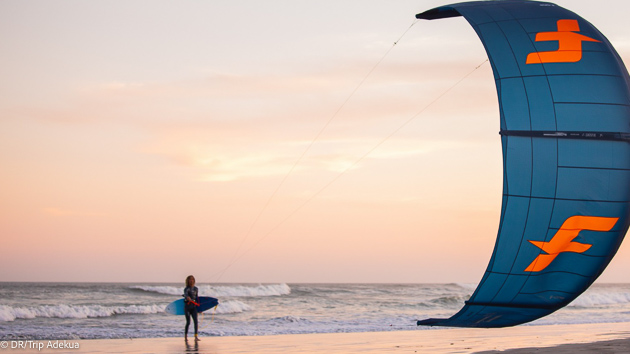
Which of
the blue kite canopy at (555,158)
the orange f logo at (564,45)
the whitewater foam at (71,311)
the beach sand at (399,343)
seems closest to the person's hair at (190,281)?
the beach sand at (399,343)

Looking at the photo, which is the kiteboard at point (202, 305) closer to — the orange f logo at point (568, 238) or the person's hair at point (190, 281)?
the person's hair at point (190, 281)

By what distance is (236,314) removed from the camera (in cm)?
2170

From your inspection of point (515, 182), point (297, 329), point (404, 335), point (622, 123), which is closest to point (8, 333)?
point (297, 329)

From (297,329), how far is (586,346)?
6.86 metres

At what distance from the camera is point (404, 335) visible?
1314cm

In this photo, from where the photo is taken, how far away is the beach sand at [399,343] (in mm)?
10023

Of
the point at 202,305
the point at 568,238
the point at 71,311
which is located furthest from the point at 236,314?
the point at 568,238

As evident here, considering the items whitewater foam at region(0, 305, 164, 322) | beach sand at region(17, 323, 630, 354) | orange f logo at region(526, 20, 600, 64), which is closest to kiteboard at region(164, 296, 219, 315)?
beach sand at region(17, 323, 630, 354)

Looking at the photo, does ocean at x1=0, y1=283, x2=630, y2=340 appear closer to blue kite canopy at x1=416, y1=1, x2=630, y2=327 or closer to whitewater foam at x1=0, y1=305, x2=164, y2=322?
whitewater foam at x1=0, y1=305, x2=164, y2=322

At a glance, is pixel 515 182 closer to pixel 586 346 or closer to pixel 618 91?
pixel 618 91

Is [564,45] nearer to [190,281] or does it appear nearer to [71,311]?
[190,281]

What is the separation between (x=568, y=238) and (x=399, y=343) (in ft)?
15.7

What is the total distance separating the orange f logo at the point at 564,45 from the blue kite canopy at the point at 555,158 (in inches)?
0.4

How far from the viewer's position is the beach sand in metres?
10.0
